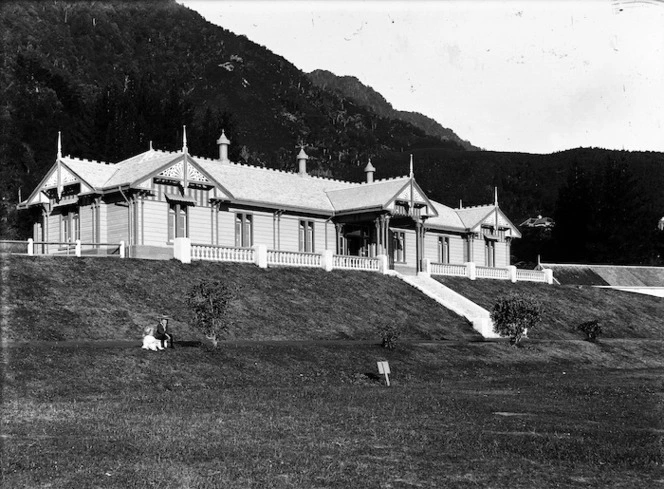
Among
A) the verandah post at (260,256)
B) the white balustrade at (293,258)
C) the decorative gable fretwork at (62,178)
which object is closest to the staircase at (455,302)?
the white balustrade at (293,258)

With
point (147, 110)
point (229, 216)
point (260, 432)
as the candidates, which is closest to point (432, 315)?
point (229, 216)

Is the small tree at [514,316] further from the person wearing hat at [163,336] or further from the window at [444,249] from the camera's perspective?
the window at [444,249]

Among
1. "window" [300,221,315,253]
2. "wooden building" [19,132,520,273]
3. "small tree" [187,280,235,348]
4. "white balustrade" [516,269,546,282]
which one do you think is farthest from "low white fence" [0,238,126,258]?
"white balustrade" [516,269,546,282]

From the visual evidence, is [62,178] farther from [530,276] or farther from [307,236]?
[530,276]

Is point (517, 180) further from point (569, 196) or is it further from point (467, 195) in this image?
point (569, 196)

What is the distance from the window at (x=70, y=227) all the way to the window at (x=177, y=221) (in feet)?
16.2

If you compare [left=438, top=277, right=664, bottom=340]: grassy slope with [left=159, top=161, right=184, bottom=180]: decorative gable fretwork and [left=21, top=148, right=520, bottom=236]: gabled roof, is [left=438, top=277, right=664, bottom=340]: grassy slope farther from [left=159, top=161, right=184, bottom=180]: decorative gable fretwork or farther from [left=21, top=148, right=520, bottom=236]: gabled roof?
[left=159, top=161, right=184, bottom=180]: decorative gable fretwork

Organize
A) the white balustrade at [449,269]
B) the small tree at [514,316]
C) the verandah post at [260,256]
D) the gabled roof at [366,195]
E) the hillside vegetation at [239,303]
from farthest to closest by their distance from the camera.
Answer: the white balustrade at [449,269]
the gabled roof at [366,195]
the verandah post at [260,256]
the small tree at [514,316]
the hillside vegetation at [239,303]

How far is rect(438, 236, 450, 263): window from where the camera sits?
196 feet

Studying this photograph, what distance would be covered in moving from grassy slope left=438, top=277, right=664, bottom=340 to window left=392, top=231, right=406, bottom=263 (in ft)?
15.0

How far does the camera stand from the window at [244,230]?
1818 inches

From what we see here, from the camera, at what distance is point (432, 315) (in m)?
42.7

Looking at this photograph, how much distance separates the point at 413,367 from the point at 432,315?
40.4ft

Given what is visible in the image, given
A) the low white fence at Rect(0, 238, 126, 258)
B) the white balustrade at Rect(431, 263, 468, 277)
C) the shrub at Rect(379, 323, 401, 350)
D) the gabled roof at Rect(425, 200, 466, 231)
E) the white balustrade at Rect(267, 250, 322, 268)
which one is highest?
the gabled roof at Rect(425, 200, 466, 231)
